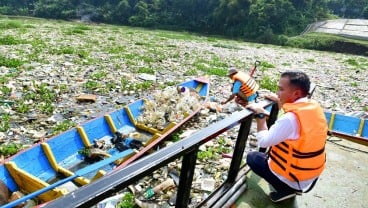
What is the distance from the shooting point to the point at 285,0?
5409 cm

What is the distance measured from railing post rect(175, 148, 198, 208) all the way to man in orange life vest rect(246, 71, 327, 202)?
95 cm

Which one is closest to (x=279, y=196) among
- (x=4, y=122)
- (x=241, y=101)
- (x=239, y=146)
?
(x=239, y=146)

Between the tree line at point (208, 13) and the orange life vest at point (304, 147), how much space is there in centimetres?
4555

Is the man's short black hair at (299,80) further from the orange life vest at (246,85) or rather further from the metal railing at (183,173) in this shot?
the orange life vest at (246,85)

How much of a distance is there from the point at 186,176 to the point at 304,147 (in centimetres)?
127

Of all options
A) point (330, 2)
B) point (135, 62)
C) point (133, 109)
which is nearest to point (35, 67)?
point (135, 62)

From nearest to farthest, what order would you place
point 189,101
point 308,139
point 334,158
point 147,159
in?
1. point 147,159
2. point 308,139
3. point 334,158
4. point 189,101

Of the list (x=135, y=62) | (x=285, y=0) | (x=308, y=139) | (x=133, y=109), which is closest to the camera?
(x=308, y=139)

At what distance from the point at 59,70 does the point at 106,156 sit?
6.97 meters

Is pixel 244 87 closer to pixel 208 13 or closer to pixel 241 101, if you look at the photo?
pixel 241 101

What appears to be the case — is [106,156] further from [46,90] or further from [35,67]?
[35,67]

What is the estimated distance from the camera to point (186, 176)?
266 centimetres

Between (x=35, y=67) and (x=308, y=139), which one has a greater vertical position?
(x=308, y=139)

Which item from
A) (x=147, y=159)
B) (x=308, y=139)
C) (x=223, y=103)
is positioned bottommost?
(x=223, y=103)
